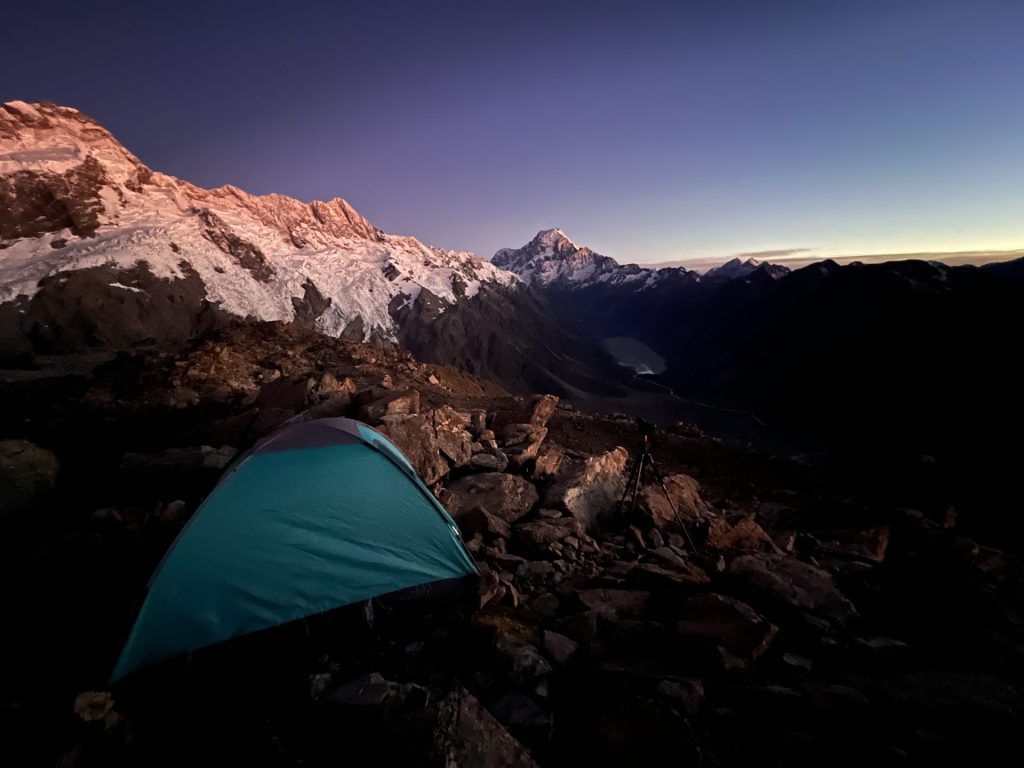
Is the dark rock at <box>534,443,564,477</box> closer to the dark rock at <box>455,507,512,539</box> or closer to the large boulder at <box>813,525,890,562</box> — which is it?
the dark rock at <box>455,507,512,539</box>

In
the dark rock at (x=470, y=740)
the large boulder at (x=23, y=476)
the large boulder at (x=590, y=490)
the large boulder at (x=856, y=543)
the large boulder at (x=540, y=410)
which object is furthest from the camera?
the large boulder at (x=540, y=410)

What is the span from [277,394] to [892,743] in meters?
18.1

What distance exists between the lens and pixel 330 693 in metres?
4.82

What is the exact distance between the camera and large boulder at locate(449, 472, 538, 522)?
10.7m

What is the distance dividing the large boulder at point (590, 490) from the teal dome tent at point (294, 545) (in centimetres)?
457

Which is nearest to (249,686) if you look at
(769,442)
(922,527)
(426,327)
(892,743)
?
(892,743)

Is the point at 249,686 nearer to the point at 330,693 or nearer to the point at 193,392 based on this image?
the point at 330,693

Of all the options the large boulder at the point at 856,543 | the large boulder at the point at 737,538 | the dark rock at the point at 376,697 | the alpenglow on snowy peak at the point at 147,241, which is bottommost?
the large boulder at the point at 856,543

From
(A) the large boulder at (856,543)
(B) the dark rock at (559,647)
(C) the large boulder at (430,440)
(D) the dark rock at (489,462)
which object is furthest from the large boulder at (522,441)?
(A) the large boulder at (856,543)

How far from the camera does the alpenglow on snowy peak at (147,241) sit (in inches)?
3073

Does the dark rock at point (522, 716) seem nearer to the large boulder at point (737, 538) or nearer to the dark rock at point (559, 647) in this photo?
the dark rock at point (559, 647)

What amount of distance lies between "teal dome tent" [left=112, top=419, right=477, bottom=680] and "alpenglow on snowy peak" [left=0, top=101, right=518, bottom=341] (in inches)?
3629

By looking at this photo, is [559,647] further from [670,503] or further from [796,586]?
[670,503]

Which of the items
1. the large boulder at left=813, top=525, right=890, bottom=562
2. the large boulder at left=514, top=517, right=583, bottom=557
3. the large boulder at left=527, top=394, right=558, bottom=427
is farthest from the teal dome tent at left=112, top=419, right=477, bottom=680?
the large boulder at left=527, top=394, right=558, bottom=427
